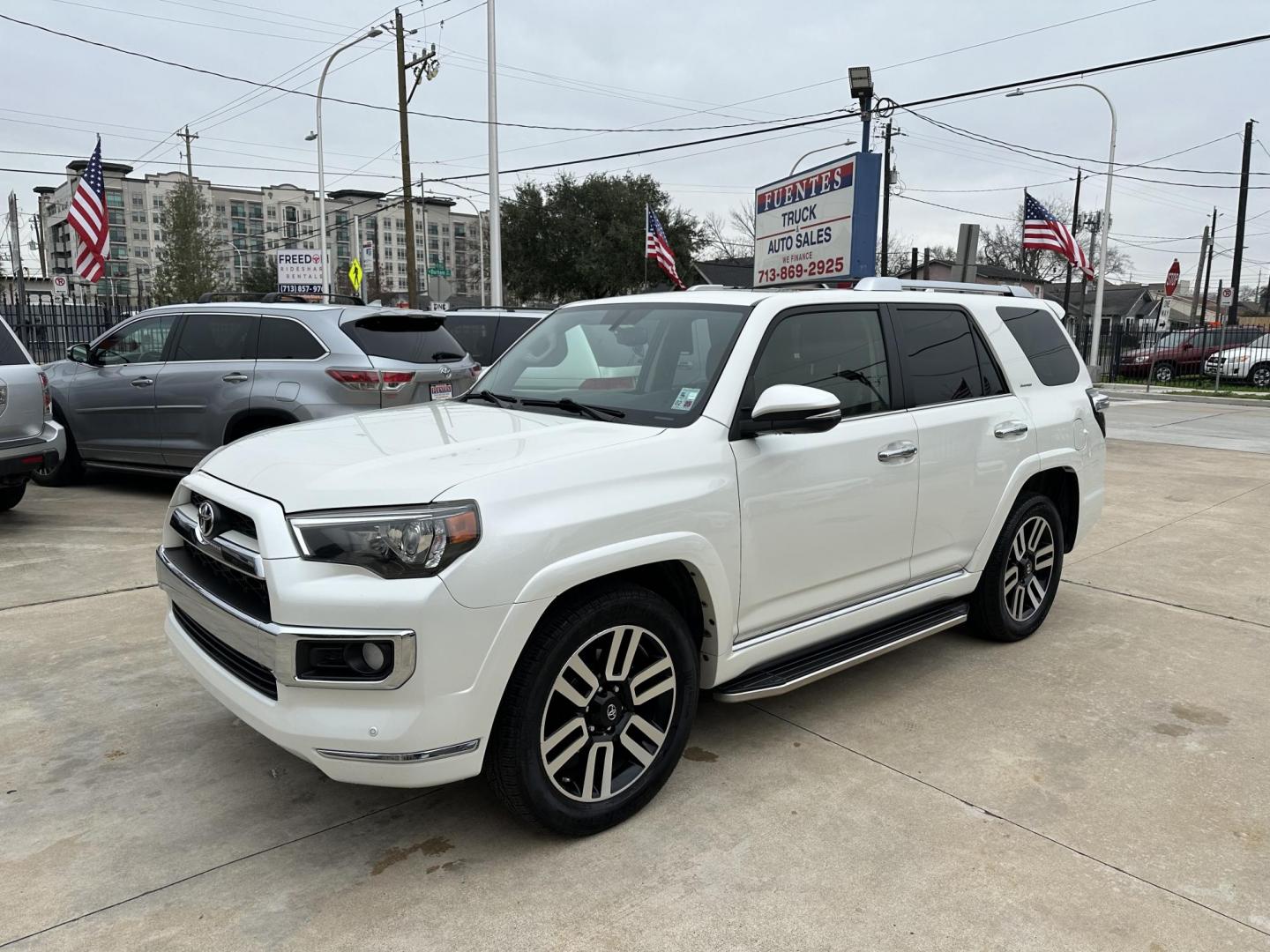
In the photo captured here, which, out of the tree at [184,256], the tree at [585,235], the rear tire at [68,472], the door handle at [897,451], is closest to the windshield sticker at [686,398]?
the door handle at [897,451]

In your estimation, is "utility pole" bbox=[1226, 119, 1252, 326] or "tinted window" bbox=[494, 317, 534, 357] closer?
"tinted window" bbox=[494, 317, 534, 357]

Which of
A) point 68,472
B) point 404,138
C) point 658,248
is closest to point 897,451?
point 68,472

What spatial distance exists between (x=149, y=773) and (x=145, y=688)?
0.85 metres

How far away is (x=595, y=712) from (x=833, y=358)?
1.78m

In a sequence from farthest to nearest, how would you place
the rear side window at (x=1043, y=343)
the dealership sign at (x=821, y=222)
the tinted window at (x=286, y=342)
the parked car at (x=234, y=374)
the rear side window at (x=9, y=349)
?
the dealership sign at (x=821, y=222) < the tinted window at (x=286, y=342) < the parked car at (x=234, y=374) < the rear side window at (x=9, y=349) < the rear side window at (x=1043, y=343)

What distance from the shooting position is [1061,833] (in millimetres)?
3029

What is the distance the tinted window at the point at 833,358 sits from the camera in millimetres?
3572

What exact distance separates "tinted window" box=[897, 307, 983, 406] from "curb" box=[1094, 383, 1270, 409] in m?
20.5

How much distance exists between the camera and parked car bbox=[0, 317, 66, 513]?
21.1ft

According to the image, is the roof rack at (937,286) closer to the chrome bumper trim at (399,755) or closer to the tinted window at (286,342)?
the chrome bumper trim at (399,755)

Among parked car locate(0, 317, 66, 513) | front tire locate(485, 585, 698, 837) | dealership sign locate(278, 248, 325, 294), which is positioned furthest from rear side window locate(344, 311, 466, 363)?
dealership sign locate(278, 248, 325, 294)

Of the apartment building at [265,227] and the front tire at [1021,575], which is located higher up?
the apartment building at [265,227]

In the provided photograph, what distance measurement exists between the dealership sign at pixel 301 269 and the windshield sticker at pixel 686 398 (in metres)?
25.0

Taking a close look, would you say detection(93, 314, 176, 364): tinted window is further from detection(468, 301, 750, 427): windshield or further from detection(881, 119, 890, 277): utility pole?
detection(881, 119, 890, 277): utility pole
